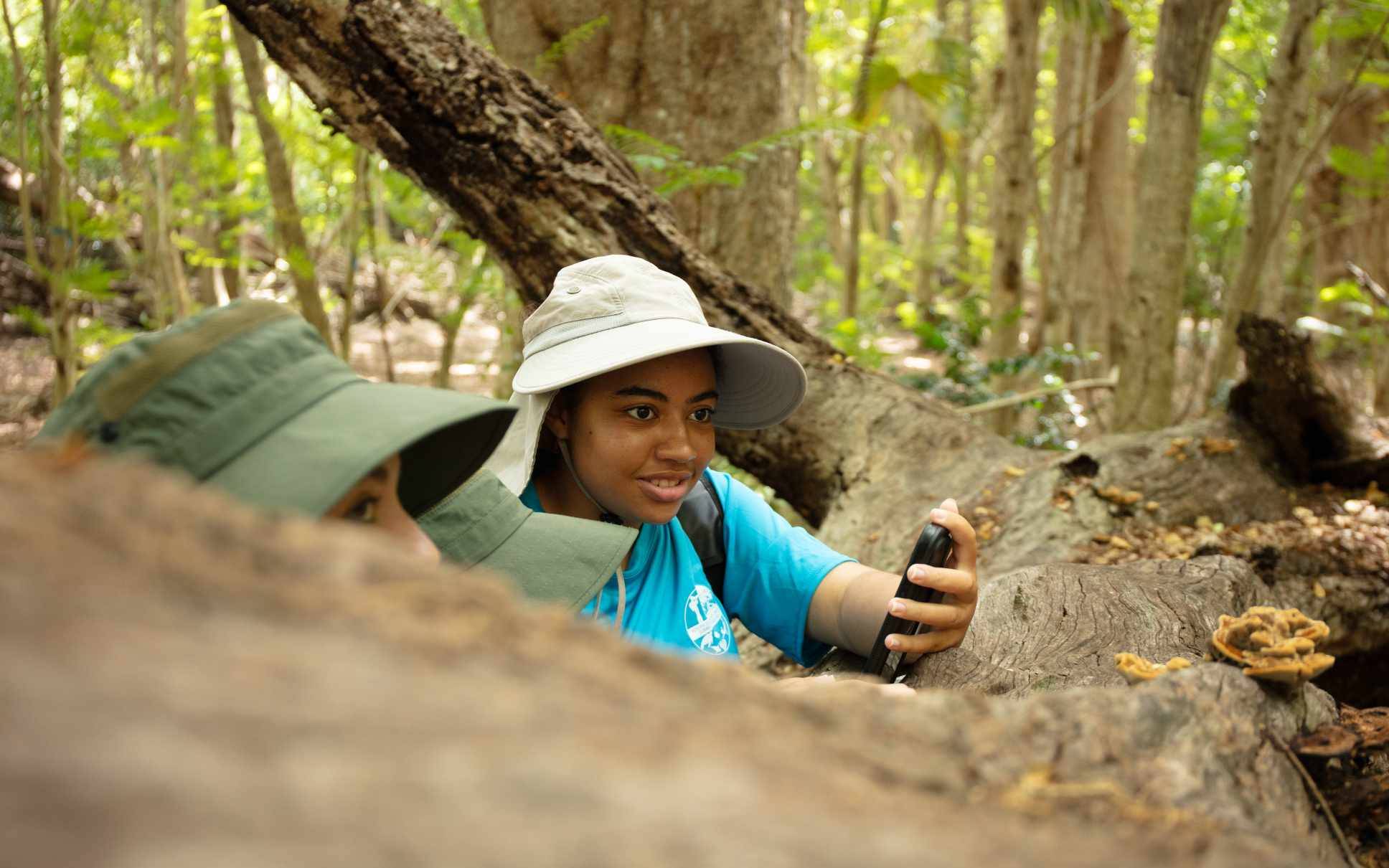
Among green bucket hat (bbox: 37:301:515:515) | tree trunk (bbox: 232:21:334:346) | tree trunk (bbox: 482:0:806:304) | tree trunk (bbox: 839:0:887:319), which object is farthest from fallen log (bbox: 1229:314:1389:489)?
tree trunk (bbox: 232:21:334:346)

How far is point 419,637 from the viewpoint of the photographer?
702 mm

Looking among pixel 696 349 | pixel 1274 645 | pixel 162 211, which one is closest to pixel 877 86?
pixel 162 211

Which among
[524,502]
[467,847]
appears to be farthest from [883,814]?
[524,502]

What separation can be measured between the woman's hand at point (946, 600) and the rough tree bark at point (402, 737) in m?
0.98

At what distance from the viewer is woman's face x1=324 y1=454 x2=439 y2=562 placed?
1.21m

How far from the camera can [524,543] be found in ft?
5.90

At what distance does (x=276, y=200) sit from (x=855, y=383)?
14.1 ft

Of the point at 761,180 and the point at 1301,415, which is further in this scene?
the point at 761,180

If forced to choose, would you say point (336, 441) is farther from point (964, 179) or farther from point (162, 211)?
point (964, 179)

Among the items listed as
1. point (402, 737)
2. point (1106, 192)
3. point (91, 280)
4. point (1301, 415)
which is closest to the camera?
point (402, 737)

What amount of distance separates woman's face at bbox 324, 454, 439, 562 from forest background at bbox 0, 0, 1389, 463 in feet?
7.87

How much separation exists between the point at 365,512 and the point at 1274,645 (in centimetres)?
131

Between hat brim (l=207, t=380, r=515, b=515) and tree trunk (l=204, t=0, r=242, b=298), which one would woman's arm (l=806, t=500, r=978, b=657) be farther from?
tree trunk (l=204, t=0, r=242, b=298)

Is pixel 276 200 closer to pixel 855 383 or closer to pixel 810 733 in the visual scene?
pixel 855 383
